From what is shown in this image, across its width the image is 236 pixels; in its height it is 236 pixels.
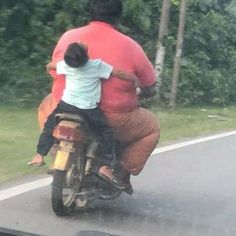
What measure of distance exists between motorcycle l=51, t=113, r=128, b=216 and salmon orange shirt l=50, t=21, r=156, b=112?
0.33m

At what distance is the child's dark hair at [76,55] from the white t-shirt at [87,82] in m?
0.09

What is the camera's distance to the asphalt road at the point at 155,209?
21.7ft

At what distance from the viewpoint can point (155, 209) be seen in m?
7.40

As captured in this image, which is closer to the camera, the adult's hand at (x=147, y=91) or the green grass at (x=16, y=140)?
the adult's hand at (x=147, y=91)

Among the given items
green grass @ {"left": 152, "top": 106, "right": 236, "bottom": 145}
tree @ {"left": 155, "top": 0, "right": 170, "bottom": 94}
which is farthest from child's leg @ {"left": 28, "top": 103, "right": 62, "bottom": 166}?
tree @ {"left": 155, "top": 0, "right": 170, "bottom": 94}

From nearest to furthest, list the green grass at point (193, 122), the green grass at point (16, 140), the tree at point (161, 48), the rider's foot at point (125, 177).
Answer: the rider's foot at point (125, 177), the green grass at point (16, 140), the green grass at point (193, 122), the tree at point (161, 48)

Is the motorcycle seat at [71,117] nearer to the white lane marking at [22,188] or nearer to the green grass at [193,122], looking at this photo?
the white lane marking at [22,188]

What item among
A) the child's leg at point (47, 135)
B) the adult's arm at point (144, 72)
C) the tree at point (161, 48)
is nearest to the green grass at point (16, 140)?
the child's leg at point (47, 135)

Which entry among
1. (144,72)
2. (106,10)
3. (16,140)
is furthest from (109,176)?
(16,140)

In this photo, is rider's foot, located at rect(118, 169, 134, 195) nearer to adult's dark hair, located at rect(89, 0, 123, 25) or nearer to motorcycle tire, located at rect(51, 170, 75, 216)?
motorcycle tire, located at rect(51, 170, 75, 216)

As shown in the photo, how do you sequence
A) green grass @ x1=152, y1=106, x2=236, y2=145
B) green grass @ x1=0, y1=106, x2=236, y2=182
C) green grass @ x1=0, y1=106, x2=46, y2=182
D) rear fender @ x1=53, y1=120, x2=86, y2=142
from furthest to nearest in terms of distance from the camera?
1. green grass @ x1=152, y1=106, x2=236, y2=145
2. green grass @ x1=0, y1=106, x2=236, y2=182
3. green grass @ x1=0, y1=106, x2=46, y2=182
4. rear fender @ x1=53, y1=120, x2=86, y2=142

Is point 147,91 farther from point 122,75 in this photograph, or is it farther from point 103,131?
point 103,131

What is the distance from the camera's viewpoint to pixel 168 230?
6.68 m

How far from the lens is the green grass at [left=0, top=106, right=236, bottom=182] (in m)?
9.36
